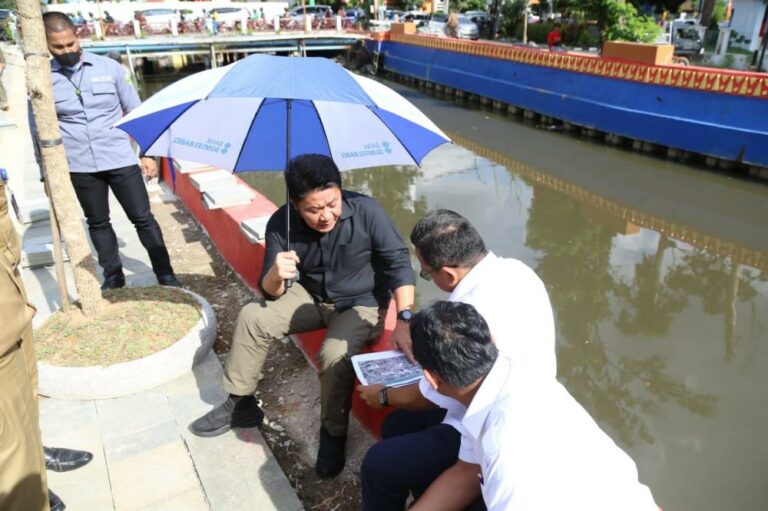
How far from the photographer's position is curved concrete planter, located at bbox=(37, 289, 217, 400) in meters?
2.86

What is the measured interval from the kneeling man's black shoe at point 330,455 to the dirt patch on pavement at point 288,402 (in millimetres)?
52

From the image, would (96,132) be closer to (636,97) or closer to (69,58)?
(69,58)

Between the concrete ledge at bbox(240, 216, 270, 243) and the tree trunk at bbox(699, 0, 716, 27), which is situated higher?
the tree trunk at bbox(699, 0, 716, 27)

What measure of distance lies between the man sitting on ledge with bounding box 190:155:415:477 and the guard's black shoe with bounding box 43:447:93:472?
502 millimetres

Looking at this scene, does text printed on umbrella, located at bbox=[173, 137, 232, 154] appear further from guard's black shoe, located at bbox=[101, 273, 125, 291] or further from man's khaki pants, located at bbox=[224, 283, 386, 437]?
guard's black shoe, located at bbox=[101, 273, 125, 291]

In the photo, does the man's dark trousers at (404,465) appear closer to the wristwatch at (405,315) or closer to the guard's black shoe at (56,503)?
the wristwatch at (405,315)

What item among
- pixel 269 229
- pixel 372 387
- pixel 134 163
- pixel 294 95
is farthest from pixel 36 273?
pixel 372 387

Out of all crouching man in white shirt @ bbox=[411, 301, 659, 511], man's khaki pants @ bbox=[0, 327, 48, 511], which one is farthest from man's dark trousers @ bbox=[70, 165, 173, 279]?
crouching man in white shirt @ bbox=[411, 301, 659, 511]

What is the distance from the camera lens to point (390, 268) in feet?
8.80

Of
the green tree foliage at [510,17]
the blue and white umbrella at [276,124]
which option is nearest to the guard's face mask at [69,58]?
the blue and white umbrella at [276,124]

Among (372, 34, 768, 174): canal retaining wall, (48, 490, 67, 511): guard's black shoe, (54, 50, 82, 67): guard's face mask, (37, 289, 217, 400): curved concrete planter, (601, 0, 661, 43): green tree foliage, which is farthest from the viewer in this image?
(601, 0, 661, 43): green tree foliage

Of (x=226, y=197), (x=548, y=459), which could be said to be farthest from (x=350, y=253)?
(x=226, y=197)

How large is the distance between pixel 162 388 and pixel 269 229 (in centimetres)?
116

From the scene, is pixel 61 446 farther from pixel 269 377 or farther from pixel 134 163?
pixel 134 163
